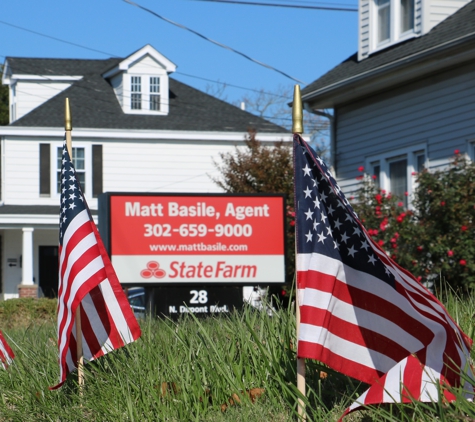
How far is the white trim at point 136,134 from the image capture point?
29172 millimetres

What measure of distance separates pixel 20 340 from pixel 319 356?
391 cm

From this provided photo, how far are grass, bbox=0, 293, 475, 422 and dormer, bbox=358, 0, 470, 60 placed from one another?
11941 mm

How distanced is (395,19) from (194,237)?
8.81 m

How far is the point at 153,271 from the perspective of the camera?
1142 centimetres

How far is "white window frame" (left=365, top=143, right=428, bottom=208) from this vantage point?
54.8ft

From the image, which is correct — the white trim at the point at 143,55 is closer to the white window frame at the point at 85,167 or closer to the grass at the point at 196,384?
the white window frame at the point at 85,167

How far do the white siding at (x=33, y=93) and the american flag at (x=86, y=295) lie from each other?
27.1 meters

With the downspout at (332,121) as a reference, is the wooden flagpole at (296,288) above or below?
below

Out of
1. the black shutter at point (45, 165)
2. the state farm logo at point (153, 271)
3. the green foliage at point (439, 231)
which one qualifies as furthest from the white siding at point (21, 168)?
the state farm logo at point (153, 271)

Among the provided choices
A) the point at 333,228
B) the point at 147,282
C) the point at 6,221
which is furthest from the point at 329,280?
the point at 6,221

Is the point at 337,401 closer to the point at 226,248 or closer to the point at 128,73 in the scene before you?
the point at 226,248

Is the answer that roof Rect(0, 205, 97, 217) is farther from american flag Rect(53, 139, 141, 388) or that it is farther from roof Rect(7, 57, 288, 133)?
Result: american flag Rect(53, 139, 141, 388)

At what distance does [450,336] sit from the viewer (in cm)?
420

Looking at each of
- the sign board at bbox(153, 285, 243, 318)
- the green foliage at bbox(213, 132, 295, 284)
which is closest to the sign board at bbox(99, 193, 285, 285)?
the sign board at bbox(153, 285, 243, 318)
